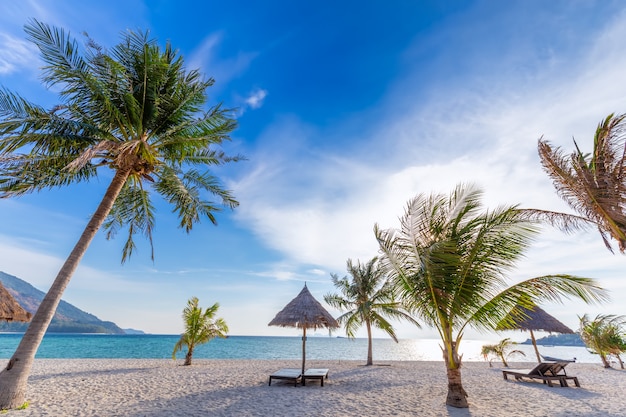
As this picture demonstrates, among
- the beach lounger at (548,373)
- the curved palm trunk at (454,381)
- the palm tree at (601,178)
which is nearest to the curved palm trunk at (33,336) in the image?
the curved palm trunk at (454,381)

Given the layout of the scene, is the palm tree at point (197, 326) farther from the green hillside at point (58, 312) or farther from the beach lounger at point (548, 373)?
the green hillside at point (58, 312)

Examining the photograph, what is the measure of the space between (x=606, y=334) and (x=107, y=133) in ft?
69.7

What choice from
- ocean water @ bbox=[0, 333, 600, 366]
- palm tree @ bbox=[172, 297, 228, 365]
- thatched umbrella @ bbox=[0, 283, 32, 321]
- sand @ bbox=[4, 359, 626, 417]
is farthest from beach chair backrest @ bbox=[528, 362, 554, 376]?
thatched umbrella @ bbox=[0, 283, 32, 321]

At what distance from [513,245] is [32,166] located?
35.0ft

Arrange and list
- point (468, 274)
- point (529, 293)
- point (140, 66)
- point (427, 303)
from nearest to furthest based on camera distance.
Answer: point (529, 293) → point (468, 274) → point (427, 303) → point (140, 66)

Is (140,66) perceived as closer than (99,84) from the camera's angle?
No

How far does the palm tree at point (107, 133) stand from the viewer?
19.1 feet

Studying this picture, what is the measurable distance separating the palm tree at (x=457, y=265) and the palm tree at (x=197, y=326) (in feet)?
33.4

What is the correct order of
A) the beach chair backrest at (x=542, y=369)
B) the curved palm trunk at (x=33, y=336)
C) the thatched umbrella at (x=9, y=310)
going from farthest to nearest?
the beach chair backrest at (x=542, y=369), the thatched umbrella at (x=9, y=310), the curved palm trunk at (x=33, y=336)

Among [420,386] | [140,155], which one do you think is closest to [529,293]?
[420,386]

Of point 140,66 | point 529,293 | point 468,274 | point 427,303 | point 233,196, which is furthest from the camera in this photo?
point 233,196

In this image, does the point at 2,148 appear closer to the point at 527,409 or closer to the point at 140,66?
the point at 140,66

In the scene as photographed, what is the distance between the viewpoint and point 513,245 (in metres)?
5.89

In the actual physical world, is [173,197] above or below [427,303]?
above
